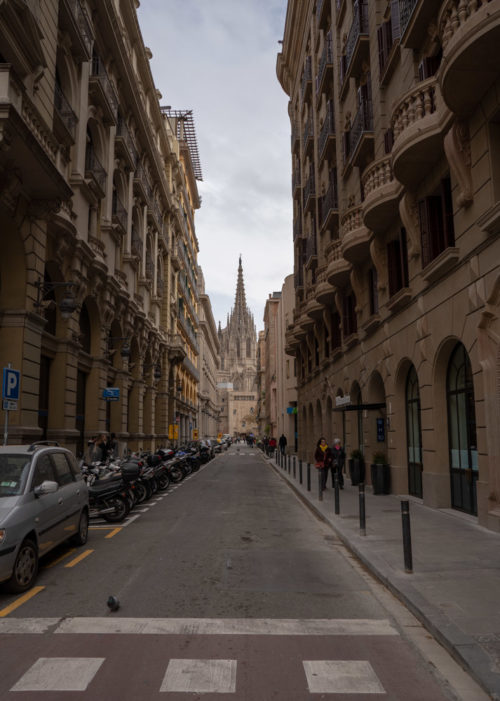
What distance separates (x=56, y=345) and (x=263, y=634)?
1527 cm

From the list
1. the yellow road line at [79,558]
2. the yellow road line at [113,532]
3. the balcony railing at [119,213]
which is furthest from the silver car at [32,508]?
the balcony railing at [119,213]

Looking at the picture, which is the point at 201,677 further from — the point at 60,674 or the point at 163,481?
the point at 163,481

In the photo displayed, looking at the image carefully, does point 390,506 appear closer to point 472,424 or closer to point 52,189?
point 472,424

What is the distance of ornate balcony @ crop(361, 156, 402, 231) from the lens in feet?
48.7

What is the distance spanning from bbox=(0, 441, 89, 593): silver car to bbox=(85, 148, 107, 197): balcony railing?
49.6 ft

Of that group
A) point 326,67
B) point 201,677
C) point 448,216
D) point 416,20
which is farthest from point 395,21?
point 201,677

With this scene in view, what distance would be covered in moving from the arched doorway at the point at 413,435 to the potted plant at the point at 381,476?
34.9 inches

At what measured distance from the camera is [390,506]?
13.8 metres

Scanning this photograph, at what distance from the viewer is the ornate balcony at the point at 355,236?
17.9 metres

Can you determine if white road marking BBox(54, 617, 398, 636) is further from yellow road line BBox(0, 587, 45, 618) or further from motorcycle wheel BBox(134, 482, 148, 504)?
motorcycle wheel BBox(134, 482, 148, 504)

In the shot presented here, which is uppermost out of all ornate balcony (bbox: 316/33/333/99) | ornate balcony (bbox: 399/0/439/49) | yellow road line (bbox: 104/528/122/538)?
ornate balcony (bbox: 316/33/333/99)

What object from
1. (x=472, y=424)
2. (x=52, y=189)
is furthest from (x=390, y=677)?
(x=52, y=189)

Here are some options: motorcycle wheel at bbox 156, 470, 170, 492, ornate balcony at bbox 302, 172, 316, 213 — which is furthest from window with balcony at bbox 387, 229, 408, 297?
ornate balcony at bbox 302, 172, 316, 213

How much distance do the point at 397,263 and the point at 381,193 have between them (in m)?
2.36
